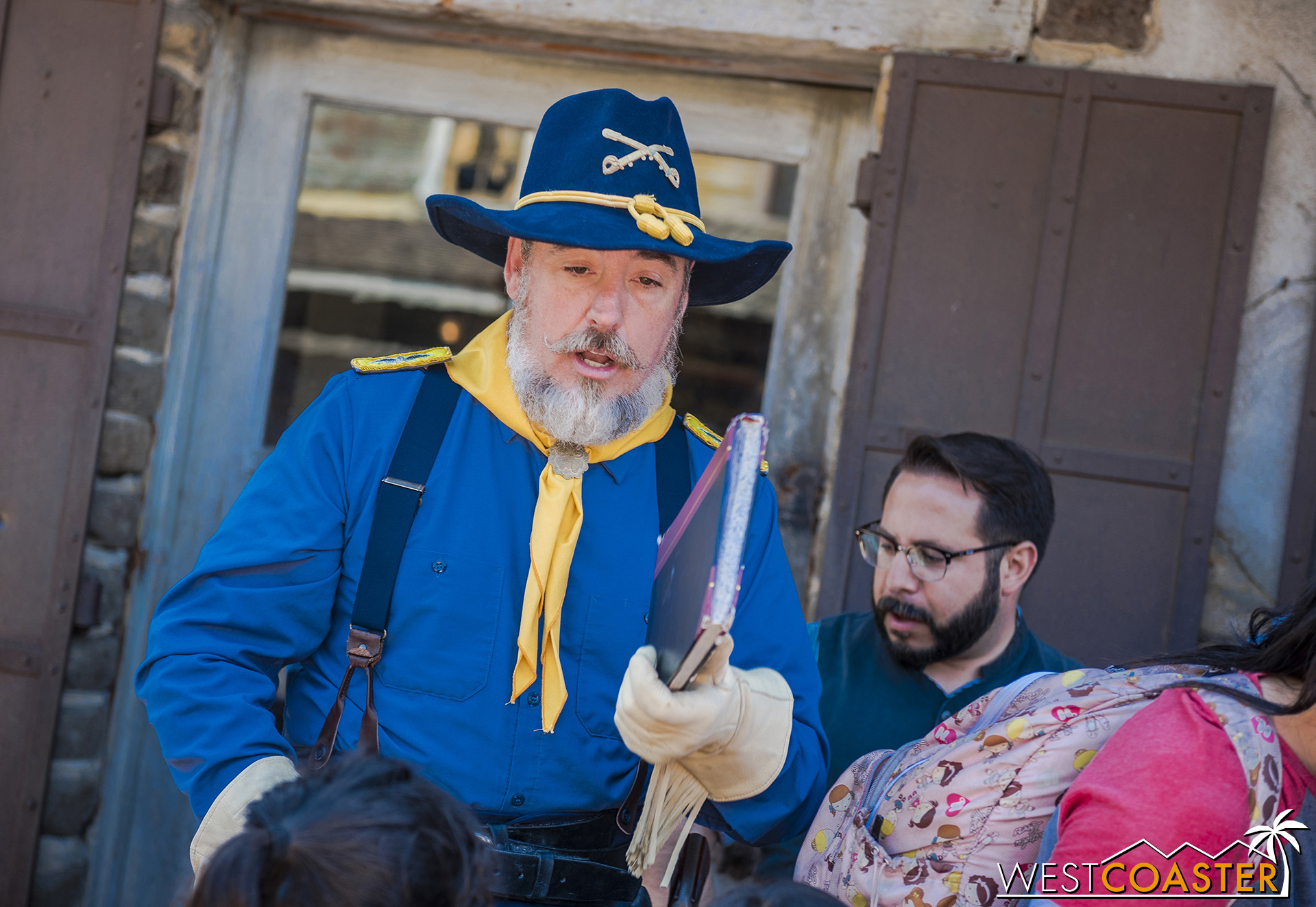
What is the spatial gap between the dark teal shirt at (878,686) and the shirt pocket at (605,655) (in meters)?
0.63

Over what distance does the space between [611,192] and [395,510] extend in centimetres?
60

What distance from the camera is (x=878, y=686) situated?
230cm

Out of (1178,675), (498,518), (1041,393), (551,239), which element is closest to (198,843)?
(498,518)

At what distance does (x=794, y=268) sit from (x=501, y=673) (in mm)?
1542

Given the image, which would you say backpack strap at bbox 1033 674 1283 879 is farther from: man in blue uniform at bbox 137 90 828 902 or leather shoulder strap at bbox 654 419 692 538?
leather shoulder strap at bbox 654 419 692 538

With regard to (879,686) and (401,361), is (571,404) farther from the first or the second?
(879,686)

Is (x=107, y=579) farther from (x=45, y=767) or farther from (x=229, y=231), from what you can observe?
(x=229, y=231)

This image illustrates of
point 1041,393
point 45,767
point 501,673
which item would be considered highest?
point 1041,393

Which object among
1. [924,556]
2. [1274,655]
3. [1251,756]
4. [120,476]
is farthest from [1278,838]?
[120,476]

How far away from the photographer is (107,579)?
2.63 m

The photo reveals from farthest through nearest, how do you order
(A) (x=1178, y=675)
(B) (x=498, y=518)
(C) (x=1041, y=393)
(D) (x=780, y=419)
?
1. (D) (x=780, y=419)
2. (C) (x=1041, y=393)
3. (B) (x=498, y=518)
4. (A) (x=1178, y=675)

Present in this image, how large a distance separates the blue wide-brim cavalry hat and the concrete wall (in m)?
0.91

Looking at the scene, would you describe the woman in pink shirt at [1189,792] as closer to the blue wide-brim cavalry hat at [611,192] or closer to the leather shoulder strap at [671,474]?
the leather shoulder strap at [671,474]

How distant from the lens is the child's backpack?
4.51 feet
